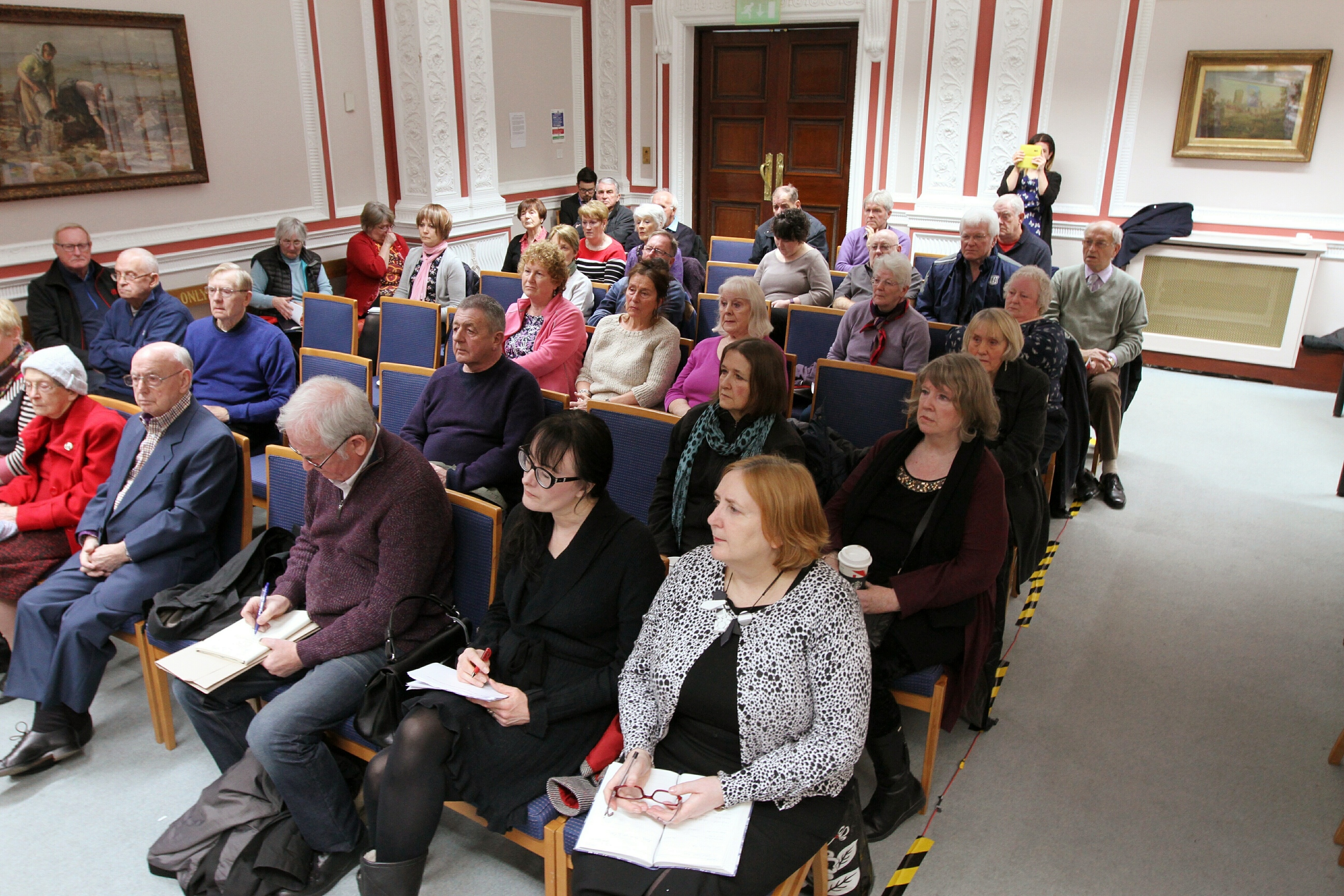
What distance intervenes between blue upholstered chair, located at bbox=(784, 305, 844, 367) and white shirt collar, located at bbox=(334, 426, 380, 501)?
2551mm

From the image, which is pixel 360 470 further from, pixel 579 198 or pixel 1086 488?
pixel 579 198

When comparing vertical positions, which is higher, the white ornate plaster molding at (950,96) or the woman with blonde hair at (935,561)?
the white ornate plaster molding at (950,96)

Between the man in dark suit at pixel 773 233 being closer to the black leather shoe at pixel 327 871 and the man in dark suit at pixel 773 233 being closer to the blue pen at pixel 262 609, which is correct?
the blue pen at pixel 262 609

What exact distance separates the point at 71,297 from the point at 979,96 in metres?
6.40

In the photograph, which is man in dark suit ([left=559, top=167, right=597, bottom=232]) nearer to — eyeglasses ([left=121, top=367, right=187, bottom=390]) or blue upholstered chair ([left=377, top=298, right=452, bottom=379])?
blue upholstered chair ([left=377, top=298, right=452, bottom=379])

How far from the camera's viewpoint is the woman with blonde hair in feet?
8.16

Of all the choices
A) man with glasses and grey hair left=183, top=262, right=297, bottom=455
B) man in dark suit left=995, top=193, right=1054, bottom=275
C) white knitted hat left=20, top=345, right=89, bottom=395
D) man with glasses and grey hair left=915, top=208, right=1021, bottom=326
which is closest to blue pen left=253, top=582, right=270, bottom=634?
white knitted hat left=20, top=345, right=89, bottom=395

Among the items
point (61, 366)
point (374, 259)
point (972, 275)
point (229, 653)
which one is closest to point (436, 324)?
point (61, 366)

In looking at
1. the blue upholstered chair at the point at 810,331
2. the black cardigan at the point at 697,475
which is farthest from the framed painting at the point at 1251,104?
the black cardigan at the point at 697,475

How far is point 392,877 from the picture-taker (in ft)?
6.78

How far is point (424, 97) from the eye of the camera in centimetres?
686

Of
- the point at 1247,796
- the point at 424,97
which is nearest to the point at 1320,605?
the point at 1247,796

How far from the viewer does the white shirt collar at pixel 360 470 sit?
244cm

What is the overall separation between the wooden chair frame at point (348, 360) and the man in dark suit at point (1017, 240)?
3.58 m
